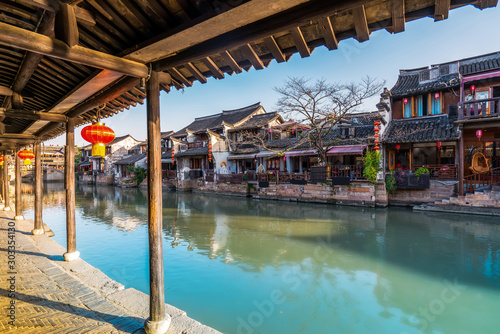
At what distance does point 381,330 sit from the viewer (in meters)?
3.61

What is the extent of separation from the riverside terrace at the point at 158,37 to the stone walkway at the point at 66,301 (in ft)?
1.67

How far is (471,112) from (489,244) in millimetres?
6626

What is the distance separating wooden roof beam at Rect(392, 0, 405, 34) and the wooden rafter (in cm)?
66

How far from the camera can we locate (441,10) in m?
1.67

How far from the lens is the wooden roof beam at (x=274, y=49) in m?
2.22

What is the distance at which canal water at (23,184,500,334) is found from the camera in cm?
389

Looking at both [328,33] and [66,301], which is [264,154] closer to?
[66,301]

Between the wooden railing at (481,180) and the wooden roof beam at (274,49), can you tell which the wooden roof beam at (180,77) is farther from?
the wooden railing at (481,180)

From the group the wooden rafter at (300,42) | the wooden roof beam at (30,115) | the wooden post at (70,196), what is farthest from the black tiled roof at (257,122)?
the wooden rafter at (300,42)

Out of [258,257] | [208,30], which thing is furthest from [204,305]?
[208,30]

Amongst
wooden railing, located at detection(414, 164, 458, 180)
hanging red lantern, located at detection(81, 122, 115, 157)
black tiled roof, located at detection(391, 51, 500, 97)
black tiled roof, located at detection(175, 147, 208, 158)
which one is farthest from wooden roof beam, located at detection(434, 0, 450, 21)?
black tiled roof, located at detection(175, 147, 208, 158)

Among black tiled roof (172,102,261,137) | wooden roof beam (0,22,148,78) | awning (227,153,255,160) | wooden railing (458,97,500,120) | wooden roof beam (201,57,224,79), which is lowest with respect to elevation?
awning (227,153,255,160)

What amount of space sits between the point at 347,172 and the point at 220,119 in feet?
52.1

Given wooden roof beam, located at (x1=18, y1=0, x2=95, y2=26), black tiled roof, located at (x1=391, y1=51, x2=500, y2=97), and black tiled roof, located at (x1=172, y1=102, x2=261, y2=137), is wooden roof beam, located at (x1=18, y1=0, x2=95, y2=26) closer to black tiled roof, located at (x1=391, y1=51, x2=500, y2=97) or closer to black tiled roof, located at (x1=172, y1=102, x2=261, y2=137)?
black tiled roof, located at (x1=391, y1=51, x2=500, y2=97)
